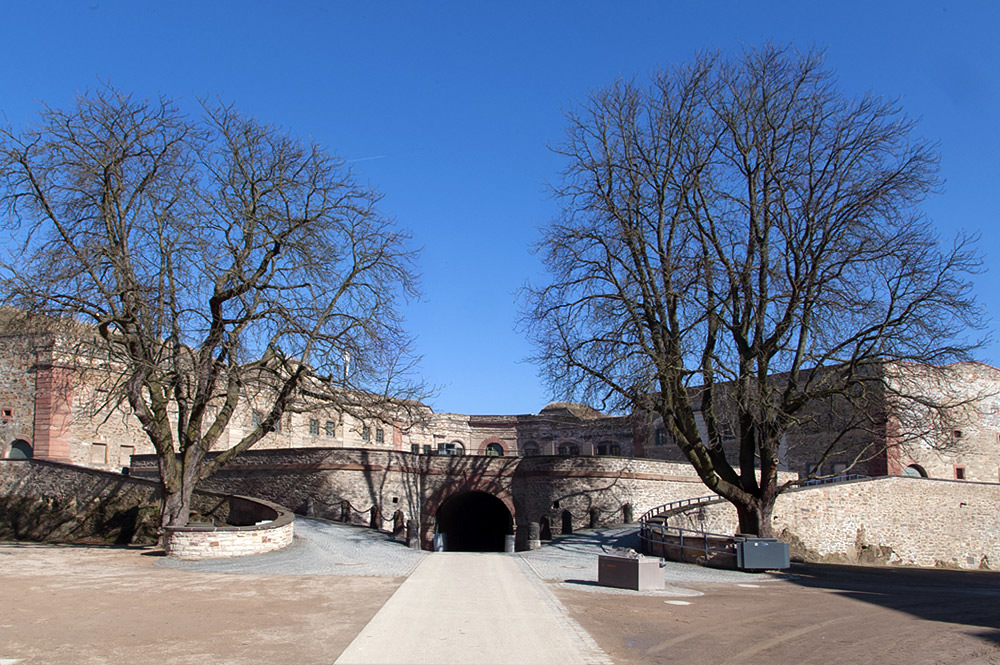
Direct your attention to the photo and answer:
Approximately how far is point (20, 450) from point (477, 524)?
2119 cm

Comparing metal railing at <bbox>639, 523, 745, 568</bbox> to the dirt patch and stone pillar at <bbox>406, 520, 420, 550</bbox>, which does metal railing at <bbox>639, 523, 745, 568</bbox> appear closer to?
stone pillar at <bbox>406, 520, 420, 550</bbox>

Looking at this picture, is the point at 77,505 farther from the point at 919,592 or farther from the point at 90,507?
the point at 919,592

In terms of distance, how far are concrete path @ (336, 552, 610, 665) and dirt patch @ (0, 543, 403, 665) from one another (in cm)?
41

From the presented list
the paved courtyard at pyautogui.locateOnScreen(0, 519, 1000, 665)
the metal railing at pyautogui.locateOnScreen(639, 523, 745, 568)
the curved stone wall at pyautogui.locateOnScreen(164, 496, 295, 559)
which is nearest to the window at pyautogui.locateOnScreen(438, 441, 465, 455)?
the metal railing at pyautogui.locateOnScreen(639, 523, 745, 568)

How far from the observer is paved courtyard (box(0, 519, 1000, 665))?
29.1ft

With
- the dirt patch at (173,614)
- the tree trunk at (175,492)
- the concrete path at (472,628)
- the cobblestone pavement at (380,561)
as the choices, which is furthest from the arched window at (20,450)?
the concrete path at (472,628)

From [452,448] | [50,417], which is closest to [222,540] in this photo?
[50,417]

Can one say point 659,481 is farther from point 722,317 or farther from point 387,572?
point 387,572

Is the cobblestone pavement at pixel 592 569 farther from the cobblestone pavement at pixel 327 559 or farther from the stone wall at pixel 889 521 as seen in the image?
the stone wall at pixel 889 521

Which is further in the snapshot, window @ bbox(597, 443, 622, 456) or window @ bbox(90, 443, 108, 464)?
window @ bbox(597, 443, 622, 456)

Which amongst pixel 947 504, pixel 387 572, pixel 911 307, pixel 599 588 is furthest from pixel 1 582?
pixel 947 504

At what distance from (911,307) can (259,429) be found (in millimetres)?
16942

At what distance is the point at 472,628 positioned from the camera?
10094 mm

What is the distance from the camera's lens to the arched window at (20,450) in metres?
32.8
